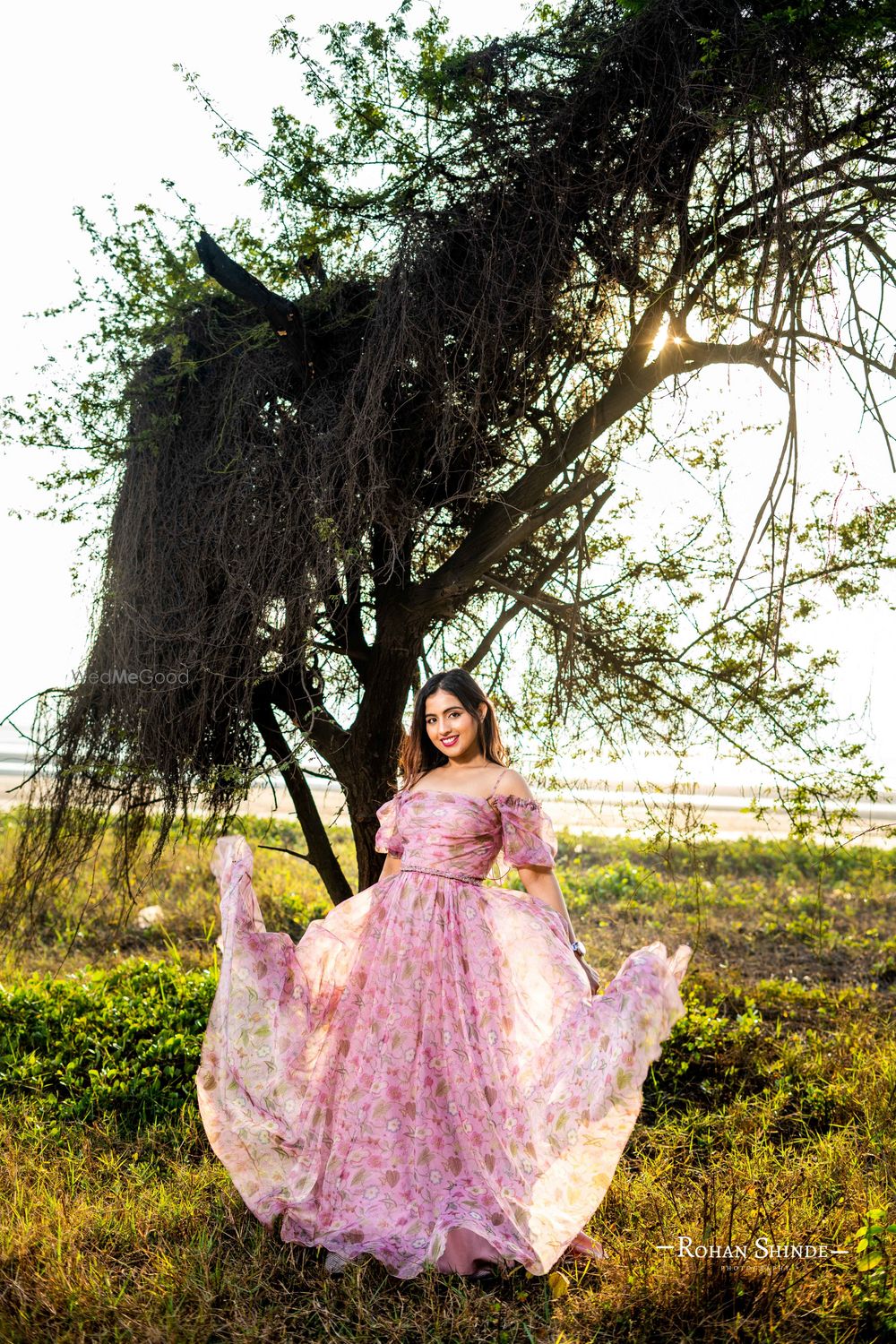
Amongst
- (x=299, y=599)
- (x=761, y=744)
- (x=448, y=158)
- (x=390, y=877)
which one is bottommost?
(x=390, y=877)

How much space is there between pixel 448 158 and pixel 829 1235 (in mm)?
3922

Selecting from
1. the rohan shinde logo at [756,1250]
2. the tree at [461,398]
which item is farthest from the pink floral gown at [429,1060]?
the tree at [461,398]

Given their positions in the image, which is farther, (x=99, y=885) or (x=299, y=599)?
(x=99, y=885)

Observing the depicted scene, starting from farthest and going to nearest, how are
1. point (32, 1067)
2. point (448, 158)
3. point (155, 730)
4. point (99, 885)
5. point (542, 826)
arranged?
point (99, 885)
point (32, 1067)
point (155, 730)
point (448, 158)
point (542, 826)

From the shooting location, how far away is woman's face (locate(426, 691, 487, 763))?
12.6 ft

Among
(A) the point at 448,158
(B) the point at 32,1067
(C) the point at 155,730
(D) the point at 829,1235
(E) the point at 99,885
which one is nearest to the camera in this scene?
(D) the point at 829,1235

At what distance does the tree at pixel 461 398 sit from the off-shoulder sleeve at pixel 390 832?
48 centimetres

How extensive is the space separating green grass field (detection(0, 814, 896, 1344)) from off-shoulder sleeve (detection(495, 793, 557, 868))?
1163 millimetres

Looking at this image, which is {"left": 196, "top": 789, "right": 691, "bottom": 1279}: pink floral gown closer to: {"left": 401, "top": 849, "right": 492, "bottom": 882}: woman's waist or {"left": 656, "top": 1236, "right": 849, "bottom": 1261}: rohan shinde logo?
{"left": 401, "top": 849, "right": 492, "bottom": 882}: woman's waist

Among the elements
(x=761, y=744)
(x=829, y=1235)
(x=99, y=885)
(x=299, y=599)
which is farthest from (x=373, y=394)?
(x=99, y=885)

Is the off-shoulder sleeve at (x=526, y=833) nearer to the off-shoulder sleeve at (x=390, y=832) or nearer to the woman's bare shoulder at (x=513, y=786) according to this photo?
the woman's bare shoulder at (x=513, y=786)

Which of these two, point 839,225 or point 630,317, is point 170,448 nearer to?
point 630,317

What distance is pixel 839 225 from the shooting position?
10.8ft

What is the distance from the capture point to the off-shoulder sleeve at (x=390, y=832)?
3887 millimetres
